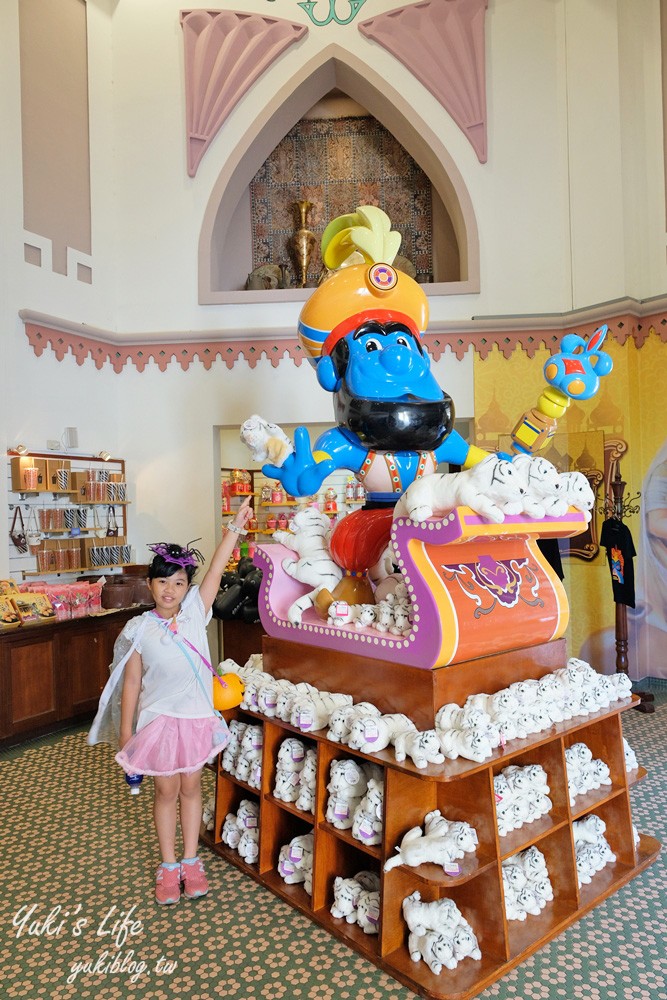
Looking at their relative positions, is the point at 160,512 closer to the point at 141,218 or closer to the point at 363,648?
the point at 141,218

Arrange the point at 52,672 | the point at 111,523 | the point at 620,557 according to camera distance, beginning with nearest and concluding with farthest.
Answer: the point at 52,672
the point at 620,557
the point at 111,523

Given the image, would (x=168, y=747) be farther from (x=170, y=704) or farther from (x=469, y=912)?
(x=469, y=912)

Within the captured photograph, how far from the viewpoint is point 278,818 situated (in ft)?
9.05

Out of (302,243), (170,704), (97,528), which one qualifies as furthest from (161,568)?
(302,243)

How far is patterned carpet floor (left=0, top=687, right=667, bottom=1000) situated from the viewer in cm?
210

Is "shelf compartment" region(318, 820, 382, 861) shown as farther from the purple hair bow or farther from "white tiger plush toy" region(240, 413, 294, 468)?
"white tiger plush toy" region(240, 413, 294, 468)

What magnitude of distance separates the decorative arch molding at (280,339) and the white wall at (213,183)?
0.10 meters

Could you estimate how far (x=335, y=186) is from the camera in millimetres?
7051

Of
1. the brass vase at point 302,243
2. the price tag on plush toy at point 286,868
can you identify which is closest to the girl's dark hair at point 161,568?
the price tag on plush toy at point 286,868

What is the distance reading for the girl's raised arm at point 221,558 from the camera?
2.63 m

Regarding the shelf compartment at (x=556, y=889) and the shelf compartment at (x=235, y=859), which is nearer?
the shelf compartment at (x=556, y=889)

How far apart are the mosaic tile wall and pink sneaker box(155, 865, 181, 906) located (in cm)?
566

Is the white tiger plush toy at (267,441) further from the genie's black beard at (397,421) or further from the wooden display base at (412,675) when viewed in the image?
the wooden display base at (412,675)

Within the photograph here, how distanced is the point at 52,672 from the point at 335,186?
17.4 feet
